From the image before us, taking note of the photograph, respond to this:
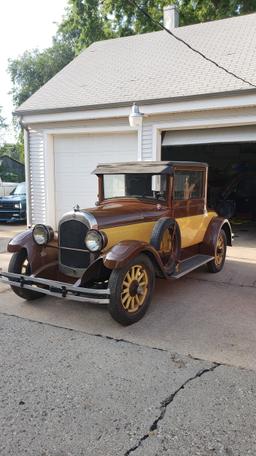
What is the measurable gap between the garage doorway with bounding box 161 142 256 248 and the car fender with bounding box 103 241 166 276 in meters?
7.31

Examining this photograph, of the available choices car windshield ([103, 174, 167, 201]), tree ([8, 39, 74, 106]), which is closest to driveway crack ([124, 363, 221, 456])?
car windshield ([103, 174, 167, 201])

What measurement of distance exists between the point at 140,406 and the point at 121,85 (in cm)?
924

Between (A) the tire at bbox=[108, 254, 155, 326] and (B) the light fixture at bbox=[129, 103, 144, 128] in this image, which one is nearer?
(A) the tire at bbox=[108, 254, 155, 326]

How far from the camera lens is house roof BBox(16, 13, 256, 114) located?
9.17m

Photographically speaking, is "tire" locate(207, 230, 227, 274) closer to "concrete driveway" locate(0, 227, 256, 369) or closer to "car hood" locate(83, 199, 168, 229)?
"concrete driveway" locate(0, 227, 256, 369)

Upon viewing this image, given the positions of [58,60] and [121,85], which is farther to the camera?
[58,60]

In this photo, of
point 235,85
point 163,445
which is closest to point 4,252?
point 235,85

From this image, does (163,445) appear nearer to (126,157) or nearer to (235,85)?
(235,85)

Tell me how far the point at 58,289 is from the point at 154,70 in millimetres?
8483

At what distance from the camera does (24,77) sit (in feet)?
106

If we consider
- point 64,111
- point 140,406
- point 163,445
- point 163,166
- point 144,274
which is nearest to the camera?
point 163,445

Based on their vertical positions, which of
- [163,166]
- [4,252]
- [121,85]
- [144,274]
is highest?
[121,85]

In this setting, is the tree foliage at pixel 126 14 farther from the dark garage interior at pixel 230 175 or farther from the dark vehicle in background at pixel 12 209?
the dark vehicle in background at pixel 12 209

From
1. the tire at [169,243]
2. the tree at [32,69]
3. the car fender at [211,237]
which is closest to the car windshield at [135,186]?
the tire at [169,243]
